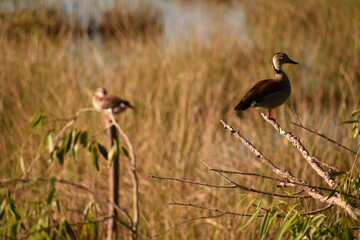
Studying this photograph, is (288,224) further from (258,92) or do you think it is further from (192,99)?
(192,99)

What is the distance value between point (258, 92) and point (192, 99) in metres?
4.12

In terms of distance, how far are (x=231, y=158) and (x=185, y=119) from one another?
0.73 meters

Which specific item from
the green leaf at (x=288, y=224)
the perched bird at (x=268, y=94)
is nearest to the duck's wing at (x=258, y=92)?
the perched bird at (x=268, y=94)

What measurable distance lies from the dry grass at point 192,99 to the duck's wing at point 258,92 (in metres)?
1.36

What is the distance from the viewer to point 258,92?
2.28m

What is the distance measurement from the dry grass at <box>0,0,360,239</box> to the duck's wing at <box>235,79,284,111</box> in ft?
4.47

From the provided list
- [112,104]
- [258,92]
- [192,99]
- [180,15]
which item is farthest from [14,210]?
[180,15]

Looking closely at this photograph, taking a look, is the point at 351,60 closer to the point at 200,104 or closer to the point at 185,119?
the point at 200,104

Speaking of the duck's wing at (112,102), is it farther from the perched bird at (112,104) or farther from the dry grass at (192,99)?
the dry grass at (192,99)

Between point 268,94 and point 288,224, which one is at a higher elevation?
point 268,94

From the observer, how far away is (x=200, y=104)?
6910 mm

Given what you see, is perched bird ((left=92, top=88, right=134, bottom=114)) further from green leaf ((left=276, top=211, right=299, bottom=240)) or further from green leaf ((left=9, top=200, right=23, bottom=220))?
green leaf ((left=276, top=211, right=299, bottom=240))

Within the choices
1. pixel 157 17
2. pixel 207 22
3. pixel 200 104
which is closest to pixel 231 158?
pixel 200 104

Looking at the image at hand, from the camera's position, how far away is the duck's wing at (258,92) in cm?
223
